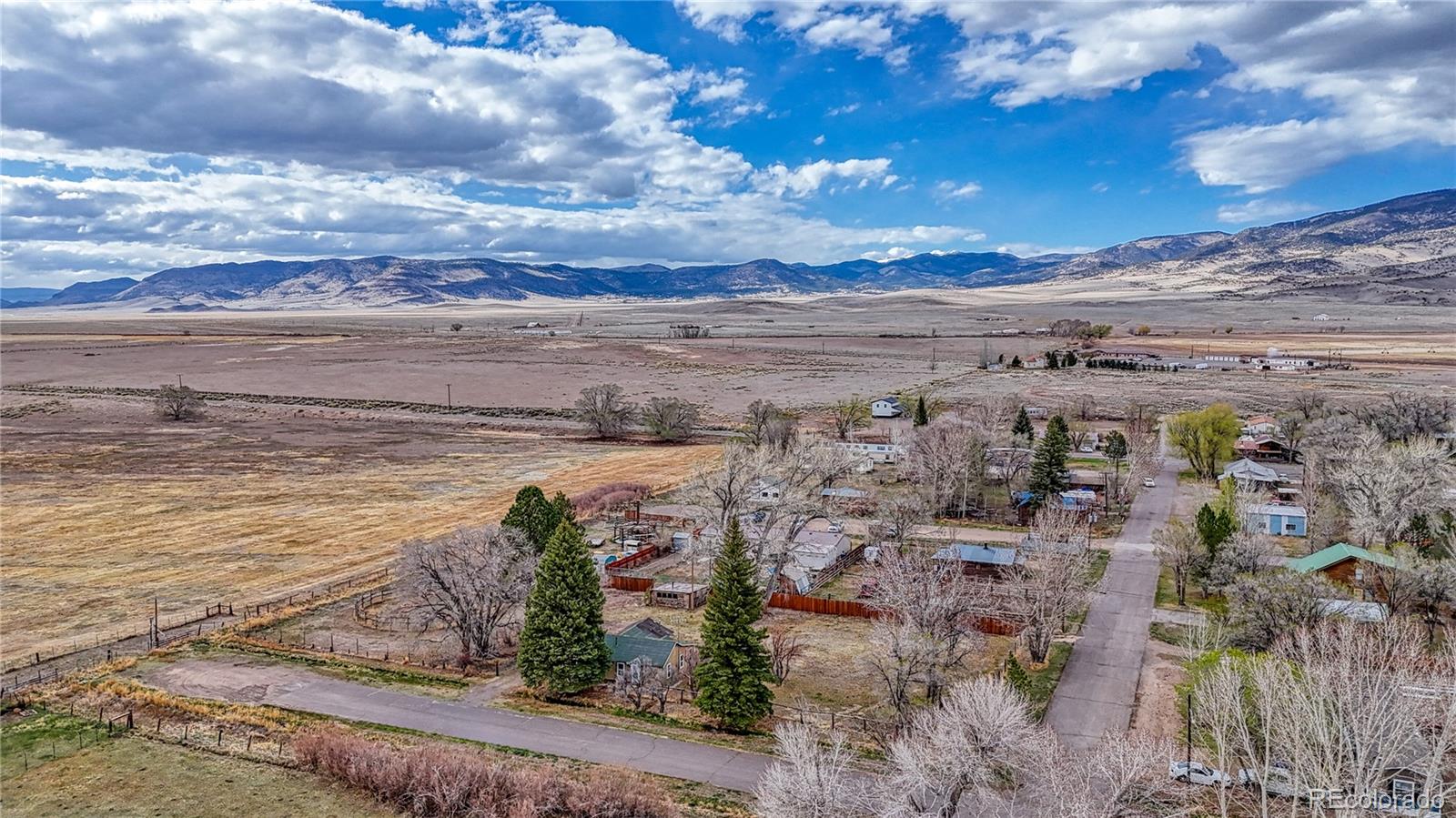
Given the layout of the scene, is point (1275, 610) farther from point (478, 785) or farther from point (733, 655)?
point (478, 785)

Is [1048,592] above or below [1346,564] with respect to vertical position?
above

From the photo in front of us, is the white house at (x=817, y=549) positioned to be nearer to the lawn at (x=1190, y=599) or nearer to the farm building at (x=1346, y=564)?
the lawn at (x=1190, y=599)

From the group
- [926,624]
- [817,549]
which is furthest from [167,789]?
[817,549]

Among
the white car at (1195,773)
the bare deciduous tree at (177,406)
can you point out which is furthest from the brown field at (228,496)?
the white car at (1195,773)

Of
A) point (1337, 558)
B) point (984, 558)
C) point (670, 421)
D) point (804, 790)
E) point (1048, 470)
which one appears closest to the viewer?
point (804, 790)

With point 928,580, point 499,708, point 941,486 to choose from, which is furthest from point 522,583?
point 941,486

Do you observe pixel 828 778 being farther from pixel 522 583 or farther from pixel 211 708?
pixel 211 708

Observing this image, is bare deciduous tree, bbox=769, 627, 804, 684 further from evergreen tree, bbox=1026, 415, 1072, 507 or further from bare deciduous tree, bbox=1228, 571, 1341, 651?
evergreen tree, bbox=1026, 415, 1072, 507
